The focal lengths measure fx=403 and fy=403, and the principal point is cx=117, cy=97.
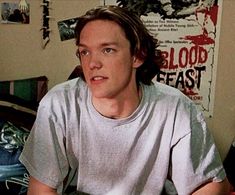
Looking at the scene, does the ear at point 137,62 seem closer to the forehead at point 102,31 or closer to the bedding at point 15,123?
the forehead at point 102,31

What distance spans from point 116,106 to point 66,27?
2.60ft

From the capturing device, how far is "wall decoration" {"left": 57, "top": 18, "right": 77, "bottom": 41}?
6.42 ft

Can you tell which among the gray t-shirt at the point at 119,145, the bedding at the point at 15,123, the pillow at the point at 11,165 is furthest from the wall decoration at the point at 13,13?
the gray t-shirt at the point at 119,145

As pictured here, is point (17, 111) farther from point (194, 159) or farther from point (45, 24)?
point (194, 159)

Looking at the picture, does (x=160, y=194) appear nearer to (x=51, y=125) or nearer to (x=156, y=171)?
(x=156, y=171)

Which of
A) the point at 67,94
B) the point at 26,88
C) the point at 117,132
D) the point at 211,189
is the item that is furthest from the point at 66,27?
the point at 211,189

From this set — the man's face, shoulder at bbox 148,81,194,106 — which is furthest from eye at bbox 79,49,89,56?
shoulder at bbox 148,81,194,106

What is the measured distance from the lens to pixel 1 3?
186 centimetres

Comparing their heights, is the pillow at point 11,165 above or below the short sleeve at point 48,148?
below

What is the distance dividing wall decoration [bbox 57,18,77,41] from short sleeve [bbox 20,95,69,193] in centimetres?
73

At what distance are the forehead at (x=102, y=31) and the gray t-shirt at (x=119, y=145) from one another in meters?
0.20

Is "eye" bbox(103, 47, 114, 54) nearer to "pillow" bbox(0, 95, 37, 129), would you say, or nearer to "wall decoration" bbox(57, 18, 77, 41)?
"pillow" bbox(0, 95, 37, 129)

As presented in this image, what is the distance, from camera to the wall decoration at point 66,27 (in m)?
1.96

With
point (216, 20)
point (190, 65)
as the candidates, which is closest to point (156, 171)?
point (190, 65)
